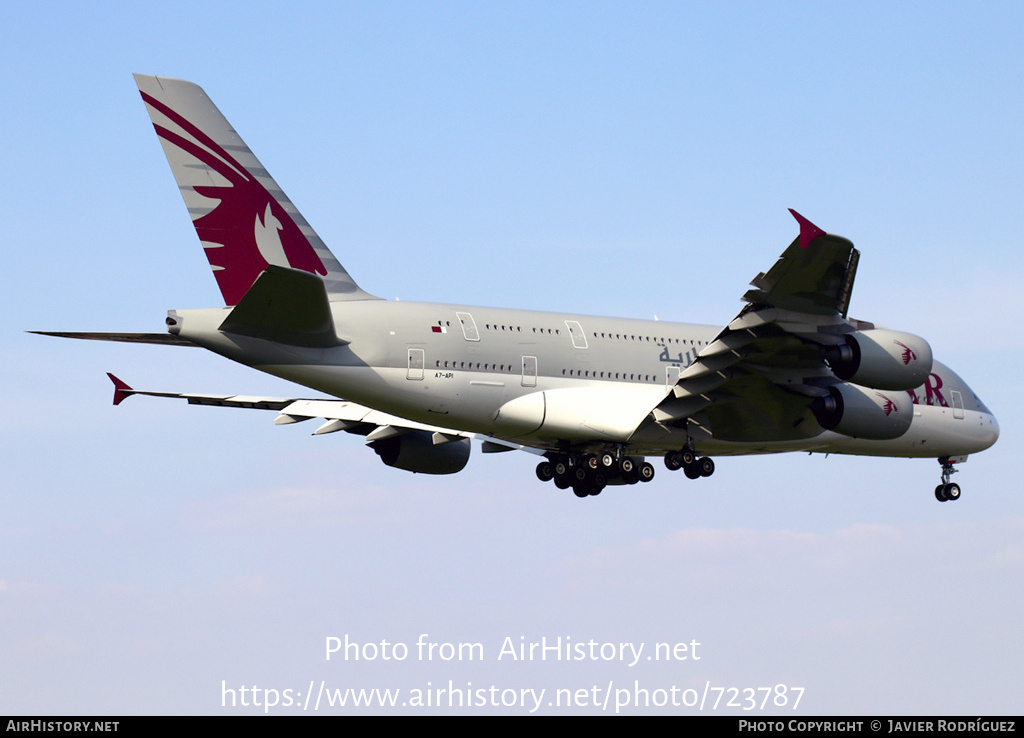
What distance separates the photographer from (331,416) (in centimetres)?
2853

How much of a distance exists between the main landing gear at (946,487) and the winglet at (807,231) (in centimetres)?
1222

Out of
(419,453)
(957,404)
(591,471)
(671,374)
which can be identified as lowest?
(419,453)

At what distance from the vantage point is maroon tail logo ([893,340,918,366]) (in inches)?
928

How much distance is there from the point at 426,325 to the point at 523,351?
2096mm

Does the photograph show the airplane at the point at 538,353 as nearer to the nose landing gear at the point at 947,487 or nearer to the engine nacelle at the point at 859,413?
the engine nacelle at the point at 859,413

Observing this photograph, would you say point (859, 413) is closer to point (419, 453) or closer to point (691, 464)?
point (691, 464)

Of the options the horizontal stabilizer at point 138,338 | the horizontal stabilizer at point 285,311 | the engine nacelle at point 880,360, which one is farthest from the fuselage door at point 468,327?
the engine nacelle at point 880,360

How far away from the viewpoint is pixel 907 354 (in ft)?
77.5

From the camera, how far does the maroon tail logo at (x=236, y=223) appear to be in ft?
79.1

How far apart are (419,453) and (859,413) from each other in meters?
9.82

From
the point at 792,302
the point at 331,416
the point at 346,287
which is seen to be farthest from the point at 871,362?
the point at 331,416

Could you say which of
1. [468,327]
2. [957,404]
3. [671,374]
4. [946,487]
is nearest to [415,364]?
[468,327]
